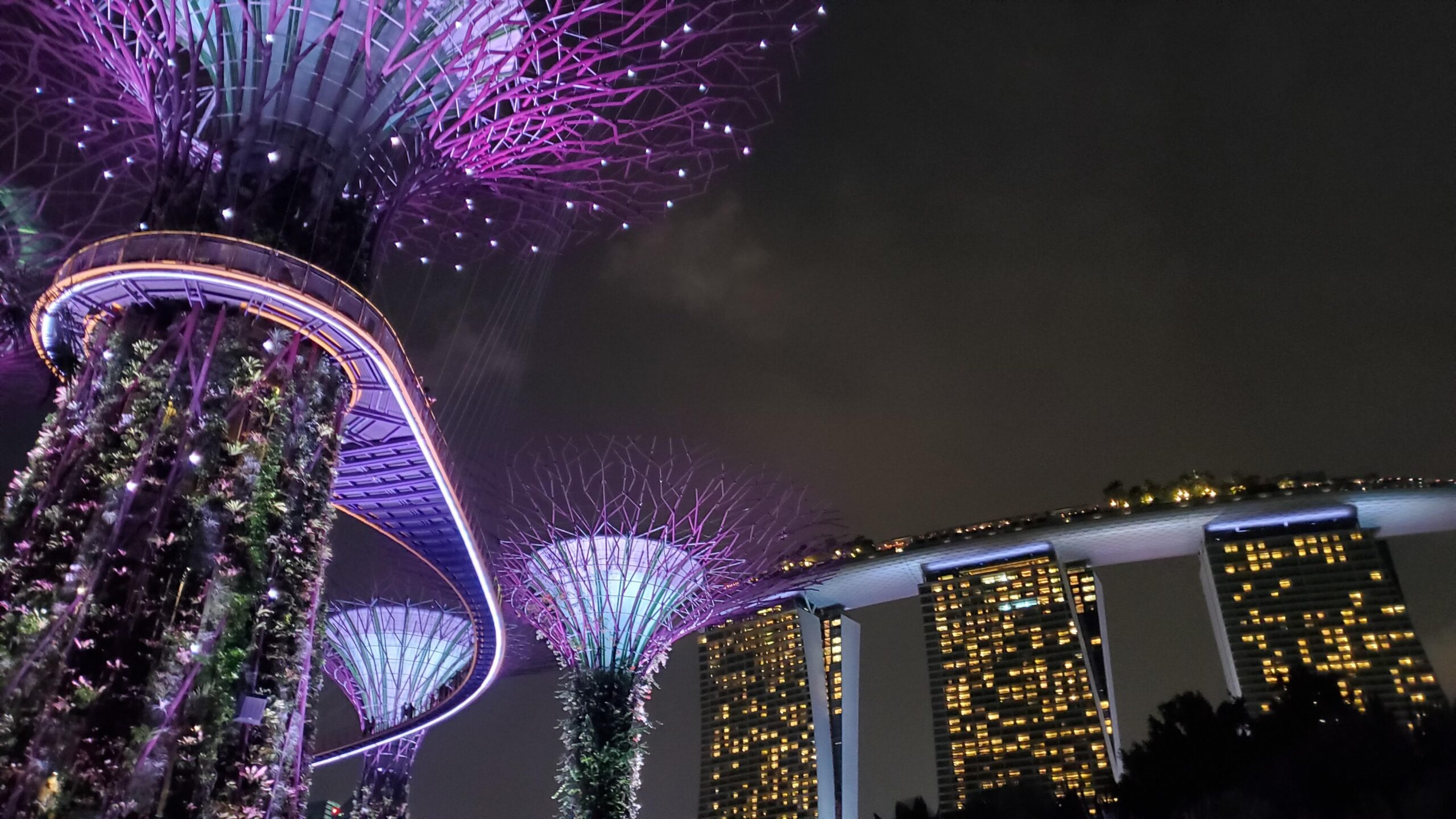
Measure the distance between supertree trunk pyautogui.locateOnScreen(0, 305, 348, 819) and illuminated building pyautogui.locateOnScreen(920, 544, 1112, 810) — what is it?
187ft

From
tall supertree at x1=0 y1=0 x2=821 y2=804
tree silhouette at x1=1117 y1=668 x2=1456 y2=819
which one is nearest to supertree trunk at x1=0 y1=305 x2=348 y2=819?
tall supertree at x1=0 y1=0 x2=821 y2=804

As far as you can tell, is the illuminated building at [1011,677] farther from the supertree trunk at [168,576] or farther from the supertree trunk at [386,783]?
the supertree trunk at [168,576]

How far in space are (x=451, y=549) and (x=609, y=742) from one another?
784 cm

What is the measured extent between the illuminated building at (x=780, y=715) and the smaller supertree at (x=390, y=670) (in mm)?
32172

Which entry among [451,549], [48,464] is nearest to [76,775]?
[48,464]

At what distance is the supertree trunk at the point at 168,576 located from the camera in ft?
36.4

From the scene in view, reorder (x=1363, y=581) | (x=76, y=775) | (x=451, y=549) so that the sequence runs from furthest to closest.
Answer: (x=1363, y=581) < (x=451, y=549) < (x=76, y=775)

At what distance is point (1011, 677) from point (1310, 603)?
64.8 ft

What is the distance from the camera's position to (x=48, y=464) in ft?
42.0

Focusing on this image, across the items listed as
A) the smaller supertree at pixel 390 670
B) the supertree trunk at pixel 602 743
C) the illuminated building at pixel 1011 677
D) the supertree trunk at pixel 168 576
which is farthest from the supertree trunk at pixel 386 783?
the illuminated building at pixel 1011 677

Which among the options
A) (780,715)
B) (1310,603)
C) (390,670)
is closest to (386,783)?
(390,670)

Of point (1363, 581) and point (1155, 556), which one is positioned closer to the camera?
point (1363, 581)

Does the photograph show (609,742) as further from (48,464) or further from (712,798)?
(712,798)

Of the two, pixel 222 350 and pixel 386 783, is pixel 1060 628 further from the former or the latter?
pixel 222 350
